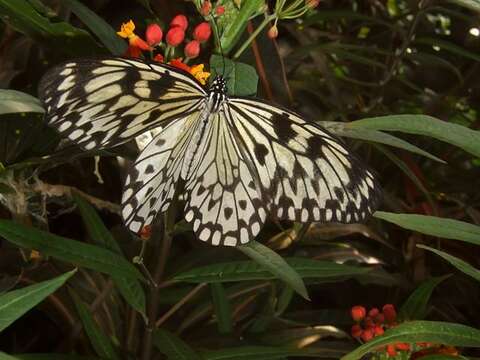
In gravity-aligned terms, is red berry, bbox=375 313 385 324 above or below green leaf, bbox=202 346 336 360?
above

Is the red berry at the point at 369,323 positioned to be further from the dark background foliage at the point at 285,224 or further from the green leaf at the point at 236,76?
the green leaf at the point at 236,76

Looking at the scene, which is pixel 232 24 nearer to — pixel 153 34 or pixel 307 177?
pixel 153 34

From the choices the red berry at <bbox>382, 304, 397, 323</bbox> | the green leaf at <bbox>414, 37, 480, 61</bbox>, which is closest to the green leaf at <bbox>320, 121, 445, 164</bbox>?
the red berry at <bbox>382, 304, 397, 323</bbox>

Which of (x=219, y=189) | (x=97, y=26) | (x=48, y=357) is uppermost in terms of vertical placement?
(x=97, y=26)

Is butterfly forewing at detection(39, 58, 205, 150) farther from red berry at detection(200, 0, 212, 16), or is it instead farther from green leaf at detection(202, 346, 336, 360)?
green leaf at detection(202, 346, 336, 360)

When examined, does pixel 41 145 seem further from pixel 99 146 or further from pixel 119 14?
pixel 119 14

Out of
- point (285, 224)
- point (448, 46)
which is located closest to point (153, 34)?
point (285, 224)

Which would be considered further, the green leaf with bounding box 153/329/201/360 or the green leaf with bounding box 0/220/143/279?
the green leaf with bounding box 153/329/201/360
